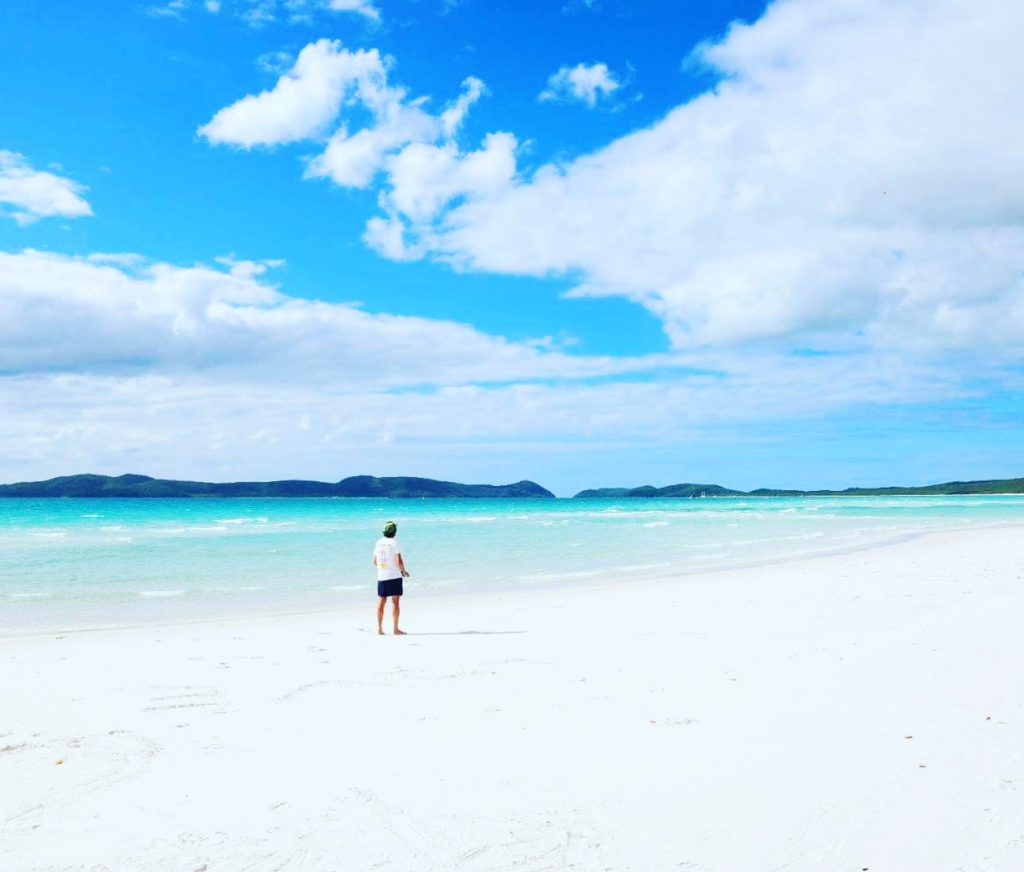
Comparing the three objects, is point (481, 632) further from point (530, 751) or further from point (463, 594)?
point (530, 751)

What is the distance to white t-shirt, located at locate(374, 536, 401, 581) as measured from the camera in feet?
41.7

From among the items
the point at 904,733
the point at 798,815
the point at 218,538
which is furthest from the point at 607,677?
the point at 218,538

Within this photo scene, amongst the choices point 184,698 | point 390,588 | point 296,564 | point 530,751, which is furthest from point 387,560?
point 296,564

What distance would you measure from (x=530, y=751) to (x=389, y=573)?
709 cm

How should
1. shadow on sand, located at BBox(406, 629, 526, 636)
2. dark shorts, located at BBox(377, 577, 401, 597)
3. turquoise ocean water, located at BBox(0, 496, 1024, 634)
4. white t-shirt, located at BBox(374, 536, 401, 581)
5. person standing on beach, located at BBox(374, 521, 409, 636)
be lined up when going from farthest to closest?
1. turquoise ocean water, located at BBox(0, 496, 1024, 634)
2. white t-shirt, located at BBox(374, 536, 401, 581)
3. dark shorts, located at BBox(377, 577, 401, 597)
4. person standing on beach, located at BBox(374, 521, 409, 636)
5. shadow on sand, located at BBox(406, 629, 526, 636)

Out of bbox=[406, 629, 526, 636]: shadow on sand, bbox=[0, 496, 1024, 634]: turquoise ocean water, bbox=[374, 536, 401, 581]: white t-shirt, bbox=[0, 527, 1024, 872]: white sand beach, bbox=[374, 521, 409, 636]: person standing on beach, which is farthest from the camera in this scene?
bbox=[0, 496, 1024, 634]: turquoise ocean water

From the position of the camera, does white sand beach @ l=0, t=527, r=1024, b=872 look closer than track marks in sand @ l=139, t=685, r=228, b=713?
Yes

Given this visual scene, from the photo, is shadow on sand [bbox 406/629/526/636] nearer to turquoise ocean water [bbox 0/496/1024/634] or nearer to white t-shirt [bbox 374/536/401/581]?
white t-shirt [bbox 374/536/401/581]

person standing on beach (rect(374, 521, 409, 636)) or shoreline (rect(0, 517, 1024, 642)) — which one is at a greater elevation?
person standing on beach (rect(374, 521, 409, 636))

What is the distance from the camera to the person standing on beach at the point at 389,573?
1246 centimetres

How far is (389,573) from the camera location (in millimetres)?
12734

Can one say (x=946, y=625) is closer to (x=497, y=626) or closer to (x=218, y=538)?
(x=497, y=626)

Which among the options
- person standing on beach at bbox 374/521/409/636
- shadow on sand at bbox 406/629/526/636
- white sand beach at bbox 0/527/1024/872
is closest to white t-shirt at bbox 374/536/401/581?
person standing on beach at bbox 374/521/409/636

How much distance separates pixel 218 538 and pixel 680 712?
3626cm
